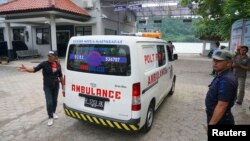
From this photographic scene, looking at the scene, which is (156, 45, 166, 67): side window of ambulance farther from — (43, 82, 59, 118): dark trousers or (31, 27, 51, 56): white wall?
(31, 27, 51, 56): white wall

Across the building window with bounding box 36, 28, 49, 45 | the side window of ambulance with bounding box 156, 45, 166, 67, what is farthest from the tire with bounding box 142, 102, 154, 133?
the building window with bounding box 36, 28, 49, 45

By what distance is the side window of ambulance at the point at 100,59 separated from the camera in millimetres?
Result: 3990

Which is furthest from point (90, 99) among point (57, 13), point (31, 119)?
point (57, 13)

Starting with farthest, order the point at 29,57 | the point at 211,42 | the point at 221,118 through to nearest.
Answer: the point at 211,42
the point at 29,57
the point at 221,118

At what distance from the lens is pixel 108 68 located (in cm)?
412

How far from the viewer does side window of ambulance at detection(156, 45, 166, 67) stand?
5373mm

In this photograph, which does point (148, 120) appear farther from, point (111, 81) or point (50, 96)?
point (50, 96)

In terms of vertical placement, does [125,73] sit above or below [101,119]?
above

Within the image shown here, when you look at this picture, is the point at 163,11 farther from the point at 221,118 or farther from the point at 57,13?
the point at 221,118

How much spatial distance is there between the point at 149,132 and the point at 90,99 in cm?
149

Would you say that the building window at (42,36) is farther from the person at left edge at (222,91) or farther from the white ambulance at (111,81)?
the person at left edge at (222,91)

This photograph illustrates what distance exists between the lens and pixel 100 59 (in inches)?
166

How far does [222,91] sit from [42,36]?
23.1 m

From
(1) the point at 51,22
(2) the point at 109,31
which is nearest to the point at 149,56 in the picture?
(1) the point at 51,22
